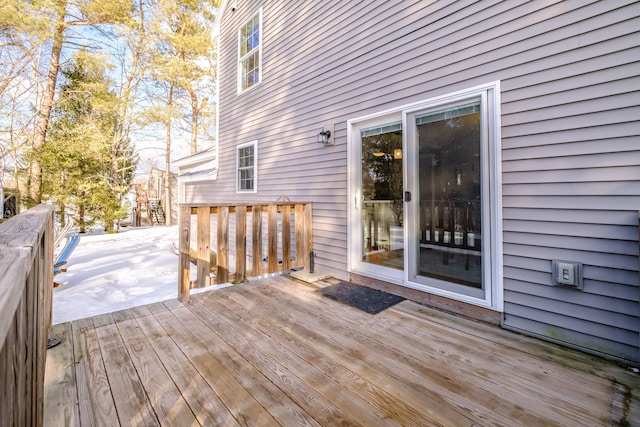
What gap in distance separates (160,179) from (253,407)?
18838mm

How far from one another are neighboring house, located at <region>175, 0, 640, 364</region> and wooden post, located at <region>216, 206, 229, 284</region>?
4.52 feet

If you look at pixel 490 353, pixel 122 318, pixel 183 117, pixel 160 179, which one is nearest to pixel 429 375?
pixel 490 353

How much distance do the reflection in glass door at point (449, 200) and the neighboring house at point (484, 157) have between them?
0.01 metres

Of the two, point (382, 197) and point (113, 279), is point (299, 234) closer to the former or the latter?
point (382, 197)

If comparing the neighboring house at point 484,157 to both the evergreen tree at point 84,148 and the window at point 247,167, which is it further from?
the evergreen tree at point 84,148

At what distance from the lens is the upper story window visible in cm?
569

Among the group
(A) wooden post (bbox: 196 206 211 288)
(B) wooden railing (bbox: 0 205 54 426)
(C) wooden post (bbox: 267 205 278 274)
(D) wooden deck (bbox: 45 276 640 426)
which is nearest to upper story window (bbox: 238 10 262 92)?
(C) wooden post (bbox: 267 205 278 274)

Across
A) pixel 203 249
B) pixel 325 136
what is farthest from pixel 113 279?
pixel 325 136

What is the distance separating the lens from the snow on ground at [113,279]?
11.4 feet

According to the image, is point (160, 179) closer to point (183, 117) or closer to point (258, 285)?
point (183, 117)

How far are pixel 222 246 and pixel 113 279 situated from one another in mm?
2668

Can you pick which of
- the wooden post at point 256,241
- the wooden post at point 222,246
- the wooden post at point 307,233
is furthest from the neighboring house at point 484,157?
the wooden post at point 222,246

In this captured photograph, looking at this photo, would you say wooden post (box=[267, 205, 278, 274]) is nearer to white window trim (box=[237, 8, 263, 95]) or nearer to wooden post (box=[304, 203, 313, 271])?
wooden post (box=[304, 203, 313, 271])

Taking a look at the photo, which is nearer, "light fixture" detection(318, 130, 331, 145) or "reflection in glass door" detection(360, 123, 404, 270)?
"reflection in glass door" detection(360, 123, 404, 270)
